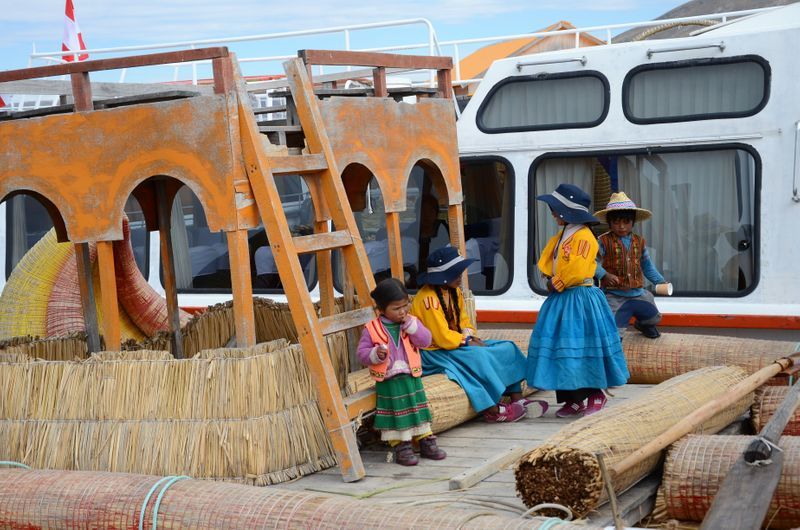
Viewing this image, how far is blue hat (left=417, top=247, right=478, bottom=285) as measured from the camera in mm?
6465

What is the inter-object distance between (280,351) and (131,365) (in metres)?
0.77

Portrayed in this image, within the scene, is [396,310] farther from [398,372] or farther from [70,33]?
[70,33]

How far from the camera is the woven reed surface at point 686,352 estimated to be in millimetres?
7230

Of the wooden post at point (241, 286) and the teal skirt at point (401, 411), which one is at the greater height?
the wooden post at point (241, 286)

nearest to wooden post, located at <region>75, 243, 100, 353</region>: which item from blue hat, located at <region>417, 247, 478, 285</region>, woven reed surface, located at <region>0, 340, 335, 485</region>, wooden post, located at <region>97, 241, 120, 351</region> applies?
wooden post, located at <region>97, 241, 120, 351</region>

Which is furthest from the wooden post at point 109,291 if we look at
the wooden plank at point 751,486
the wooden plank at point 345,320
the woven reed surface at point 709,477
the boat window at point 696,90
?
the boat window at point 696,90

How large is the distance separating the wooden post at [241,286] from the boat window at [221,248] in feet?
13.0

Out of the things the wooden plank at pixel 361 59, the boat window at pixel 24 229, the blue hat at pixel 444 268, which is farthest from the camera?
the boat window at pixel 24 229

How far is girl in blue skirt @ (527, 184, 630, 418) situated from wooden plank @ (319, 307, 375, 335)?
1246mm

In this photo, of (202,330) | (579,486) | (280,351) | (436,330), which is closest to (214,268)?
(202,330)

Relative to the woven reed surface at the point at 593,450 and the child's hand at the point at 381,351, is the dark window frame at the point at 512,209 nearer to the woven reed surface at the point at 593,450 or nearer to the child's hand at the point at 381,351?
the woven reed surface at the point at 593,450

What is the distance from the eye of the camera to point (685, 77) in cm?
830

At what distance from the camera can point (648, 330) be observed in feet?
25.5

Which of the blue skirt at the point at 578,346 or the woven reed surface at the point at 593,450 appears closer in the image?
the woven reed surface at the point at 593,450
